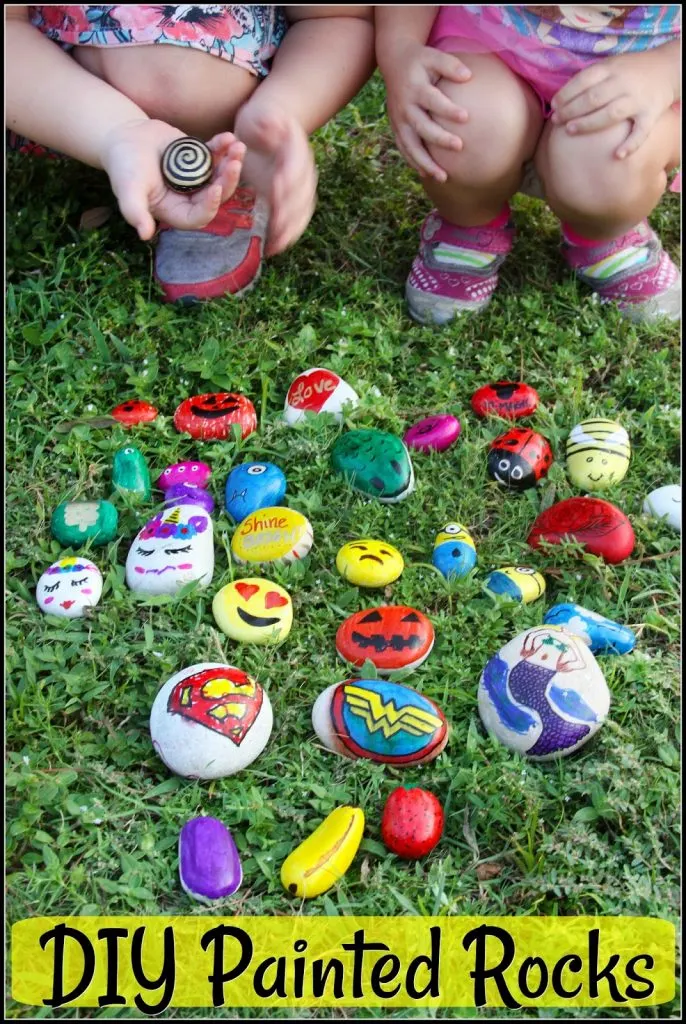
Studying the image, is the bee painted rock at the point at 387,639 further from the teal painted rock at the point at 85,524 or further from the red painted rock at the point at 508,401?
the red painted rock at the point at 508,401

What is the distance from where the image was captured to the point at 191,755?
4.77ft

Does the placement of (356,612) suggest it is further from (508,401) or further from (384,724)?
(508,401)

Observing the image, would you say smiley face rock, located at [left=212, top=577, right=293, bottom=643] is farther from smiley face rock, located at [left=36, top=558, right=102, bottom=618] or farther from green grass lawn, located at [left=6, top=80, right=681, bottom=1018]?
smiley face rock, located at [left=36, top=558, right=102, bottom=618]

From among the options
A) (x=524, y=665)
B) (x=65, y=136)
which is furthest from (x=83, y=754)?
(x=65, y=136)

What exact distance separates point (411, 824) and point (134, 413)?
1.02 meters

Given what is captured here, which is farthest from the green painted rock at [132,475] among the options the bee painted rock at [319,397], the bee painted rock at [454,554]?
the bee painted rock at [454,554]

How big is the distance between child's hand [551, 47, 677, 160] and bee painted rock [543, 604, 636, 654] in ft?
3.39

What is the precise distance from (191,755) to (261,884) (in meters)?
0.20

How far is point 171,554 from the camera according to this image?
1.72 meters

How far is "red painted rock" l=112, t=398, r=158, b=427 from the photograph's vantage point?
2041 millimetres

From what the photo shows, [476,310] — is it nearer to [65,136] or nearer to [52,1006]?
Answer: [65,136]

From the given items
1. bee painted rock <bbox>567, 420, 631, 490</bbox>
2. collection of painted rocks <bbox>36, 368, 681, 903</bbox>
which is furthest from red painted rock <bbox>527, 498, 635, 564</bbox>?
bee painted rock <bbox>567, 420, 631, 490</bbox>

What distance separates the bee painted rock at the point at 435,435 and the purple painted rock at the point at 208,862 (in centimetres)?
89

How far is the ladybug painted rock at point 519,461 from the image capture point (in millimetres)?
1952
